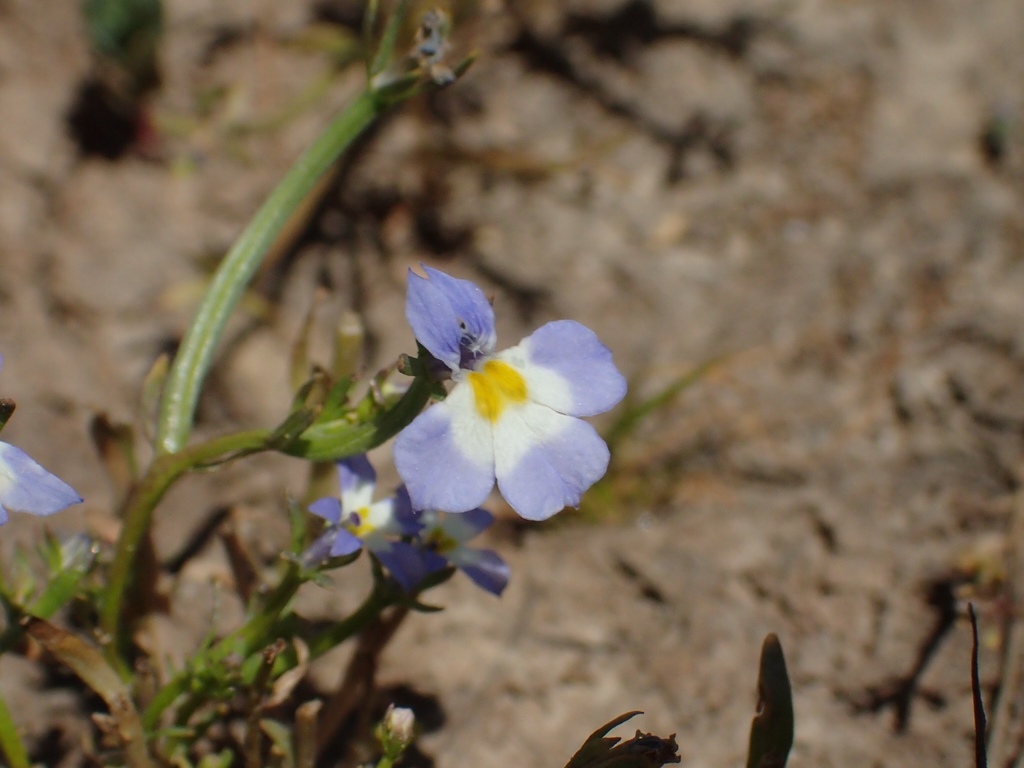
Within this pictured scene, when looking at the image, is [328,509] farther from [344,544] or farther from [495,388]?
[495,388]

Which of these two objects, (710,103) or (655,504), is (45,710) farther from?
(710,103)

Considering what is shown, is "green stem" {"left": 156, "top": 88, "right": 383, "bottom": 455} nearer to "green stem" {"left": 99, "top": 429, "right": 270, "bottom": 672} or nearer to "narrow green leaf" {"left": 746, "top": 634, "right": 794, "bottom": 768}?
"green stem" {"left": 99, "top": 429, "right": 270, "bottom": 672}

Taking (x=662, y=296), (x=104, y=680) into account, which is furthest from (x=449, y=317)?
(x=662, y=296)

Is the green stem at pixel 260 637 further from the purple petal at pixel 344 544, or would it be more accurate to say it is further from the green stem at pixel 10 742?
the green stem at pixel 10 742

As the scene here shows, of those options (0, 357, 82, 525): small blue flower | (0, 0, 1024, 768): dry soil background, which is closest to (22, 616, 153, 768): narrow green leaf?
(0, 357, 82, 525): small blue flower

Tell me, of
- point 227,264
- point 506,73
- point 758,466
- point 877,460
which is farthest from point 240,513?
point 506,73

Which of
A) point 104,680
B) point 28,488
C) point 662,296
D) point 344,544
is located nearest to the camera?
point 28,488
